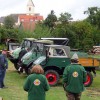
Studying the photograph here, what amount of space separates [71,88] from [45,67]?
26.6 feet

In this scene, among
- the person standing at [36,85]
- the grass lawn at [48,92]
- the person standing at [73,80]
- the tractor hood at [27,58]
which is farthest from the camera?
the tractor hood at [27,58]

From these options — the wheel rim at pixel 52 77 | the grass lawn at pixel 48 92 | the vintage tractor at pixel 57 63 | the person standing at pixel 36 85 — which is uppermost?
the person standing at pixel 36 85

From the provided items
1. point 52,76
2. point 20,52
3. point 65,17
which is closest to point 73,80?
point 52,76

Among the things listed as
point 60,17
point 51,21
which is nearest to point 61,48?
point 60,17

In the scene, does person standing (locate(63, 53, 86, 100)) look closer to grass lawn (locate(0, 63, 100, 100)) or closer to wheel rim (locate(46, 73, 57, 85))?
grass lawn (locate(0, 63, 100, 100))

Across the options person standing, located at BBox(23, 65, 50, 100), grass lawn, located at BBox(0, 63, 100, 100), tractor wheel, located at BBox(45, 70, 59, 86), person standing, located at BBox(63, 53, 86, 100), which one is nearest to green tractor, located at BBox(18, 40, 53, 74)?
grass lawn, located at BBox(0, 63, 100, 100)

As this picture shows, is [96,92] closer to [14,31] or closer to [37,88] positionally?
[37,88]

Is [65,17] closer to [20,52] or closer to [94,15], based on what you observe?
[94,15]

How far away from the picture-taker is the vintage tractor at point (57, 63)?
18.0 meters

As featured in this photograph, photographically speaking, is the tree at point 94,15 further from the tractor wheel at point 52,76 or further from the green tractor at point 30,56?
the tractor wheel at point 52,76

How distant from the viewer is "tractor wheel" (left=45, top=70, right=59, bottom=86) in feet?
58.7

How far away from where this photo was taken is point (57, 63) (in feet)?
59.7

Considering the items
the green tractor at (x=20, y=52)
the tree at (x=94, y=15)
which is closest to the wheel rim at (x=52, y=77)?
the green tractor at (x=20, y=52)

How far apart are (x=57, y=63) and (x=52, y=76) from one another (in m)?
0.66
